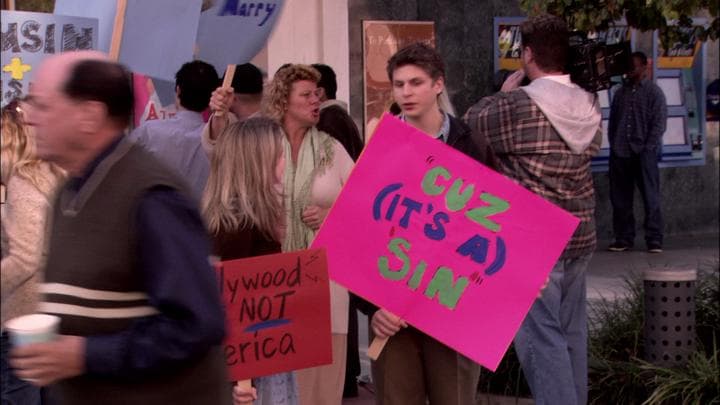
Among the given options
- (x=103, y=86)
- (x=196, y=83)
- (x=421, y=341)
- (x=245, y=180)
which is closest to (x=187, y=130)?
(x=196, y=83)

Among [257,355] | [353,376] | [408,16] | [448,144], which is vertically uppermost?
[408,16]

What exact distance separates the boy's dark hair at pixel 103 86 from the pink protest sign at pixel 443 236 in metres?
2.21

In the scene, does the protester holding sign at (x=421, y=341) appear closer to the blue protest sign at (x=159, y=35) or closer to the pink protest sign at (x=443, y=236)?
the pink protest sign at (x=443, y=236)

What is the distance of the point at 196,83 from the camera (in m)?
6.98

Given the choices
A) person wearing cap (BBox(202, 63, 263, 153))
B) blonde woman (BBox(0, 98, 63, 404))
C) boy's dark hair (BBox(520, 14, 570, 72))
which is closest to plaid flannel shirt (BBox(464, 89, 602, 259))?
boy's dark hair (BBox(520, 14, 570, 72))

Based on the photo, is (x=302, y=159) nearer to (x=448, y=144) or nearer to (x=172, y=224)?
(x=448, y=144)

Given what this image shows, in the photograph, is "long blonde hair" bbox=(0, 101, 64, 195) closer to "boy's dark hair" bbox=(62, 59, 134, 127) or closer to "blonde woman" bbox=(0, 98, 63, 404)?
"blonde woman" bbox=(0, 98, 63, 404)

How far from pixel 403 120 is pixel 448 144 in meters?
0.22

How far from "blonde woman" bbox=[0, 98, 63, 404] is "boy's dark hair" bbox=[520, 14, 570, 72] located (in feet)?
7.04

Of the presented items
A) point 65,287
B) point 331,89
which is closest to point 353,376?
point 331,89

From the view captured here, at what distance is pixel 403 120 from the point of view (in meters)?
5.61

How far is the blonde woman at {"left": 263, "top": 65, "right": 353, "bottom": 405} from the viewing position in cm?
634

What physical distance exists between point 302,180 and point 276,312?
3.51 ft

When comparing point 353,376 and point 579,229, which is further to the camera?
point 353,376
